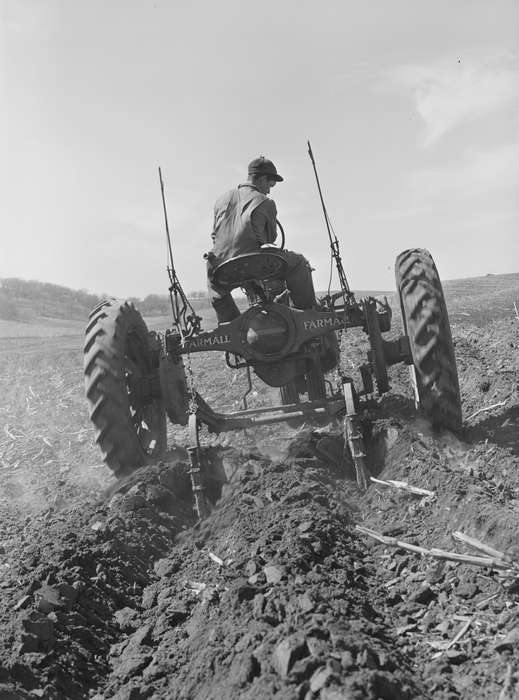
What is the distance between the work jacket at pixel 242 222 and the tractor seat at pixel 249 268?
0.74 ft

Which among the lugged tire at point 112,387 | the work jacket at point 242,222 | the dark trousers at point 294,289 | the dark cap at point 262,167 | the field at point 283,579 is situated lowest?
the field at point 283,579

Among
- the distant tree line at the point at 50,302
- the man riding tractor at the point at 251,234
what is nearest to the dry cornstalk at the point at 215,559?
the man riding tractor at the point at 251,234

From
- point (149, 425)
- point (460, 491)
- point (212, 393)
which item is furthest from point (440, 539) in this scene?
point (212, 393)

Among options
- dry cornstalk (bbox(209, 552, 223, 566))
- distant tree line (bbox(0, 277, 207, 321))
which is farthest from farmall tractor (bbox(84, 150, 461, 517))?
distant tree line (bbox(0, 277, 207, 321))

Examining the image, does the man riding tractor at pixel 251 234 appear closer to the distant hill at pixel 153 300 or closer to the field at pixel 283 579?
the field at pixel 283 579

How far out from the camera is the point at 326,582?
307cm

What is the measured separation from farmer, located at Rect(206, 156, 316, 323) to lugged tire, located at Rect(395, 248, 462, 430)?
933 millimetres

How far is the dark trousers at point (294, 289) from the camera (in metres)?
6.35

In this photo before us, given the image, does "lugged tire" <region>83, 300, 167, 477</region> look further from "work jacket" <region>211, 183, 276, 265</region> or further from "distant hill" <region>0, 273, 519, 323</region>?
"distant hill" <region>0, 273, 519, 323</region>

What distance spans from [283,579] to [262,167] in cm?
408

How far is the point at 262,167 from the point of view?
6316mm

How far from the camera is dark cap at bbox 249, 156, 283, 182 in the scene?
20.7 feet

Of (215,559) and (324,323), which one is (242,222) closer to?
(324,323)

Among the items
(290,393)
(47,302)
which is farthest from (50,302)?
(290,393)
